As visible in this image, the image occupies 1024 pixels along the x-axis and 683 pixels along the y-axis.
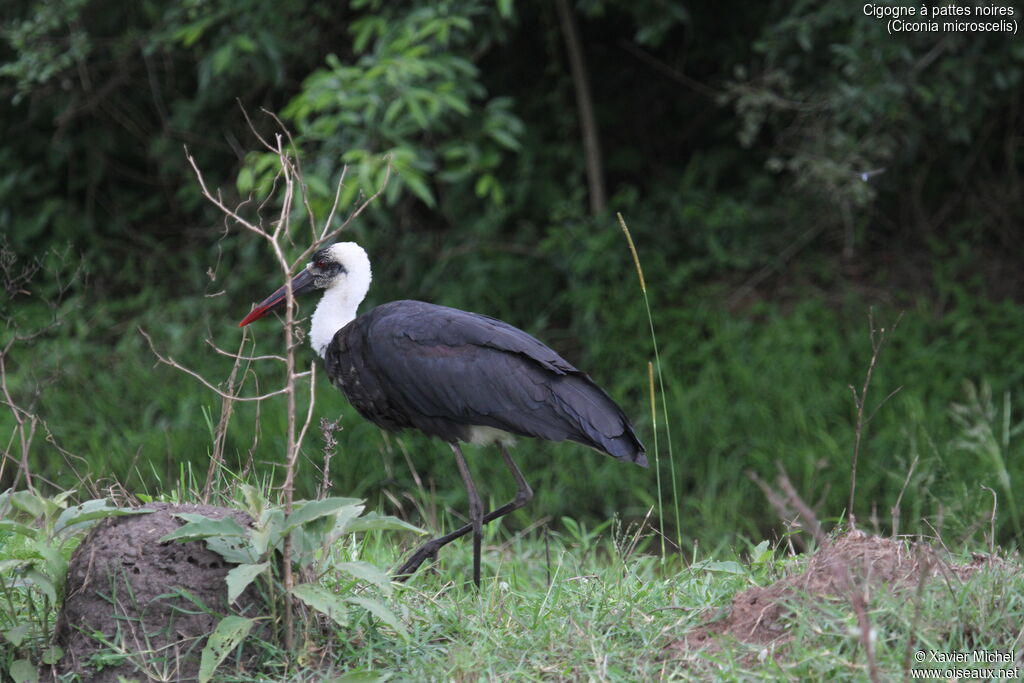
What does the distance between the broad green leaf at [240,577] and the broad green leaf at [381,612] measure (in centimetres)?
23

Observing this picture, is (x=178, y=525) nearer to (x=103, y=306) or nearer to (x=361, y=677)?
(x=361, y=677)

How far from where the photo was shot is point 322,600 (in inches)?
111

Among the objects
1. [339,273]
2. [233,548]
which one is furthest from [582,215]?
[233,548]

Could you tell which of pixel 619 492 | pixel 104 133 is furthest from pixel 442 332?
pixel 104 133

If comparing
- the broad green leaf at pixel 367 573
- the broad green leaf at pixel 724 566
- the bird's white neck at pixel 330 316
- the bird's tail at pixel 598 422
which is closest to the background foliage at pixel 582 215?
the bird's white neck at pixel 330 316

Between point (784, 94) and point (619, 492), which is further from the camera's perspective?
point (784, 94)

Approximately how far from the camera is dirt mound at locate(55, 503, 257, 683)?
289 centimetres

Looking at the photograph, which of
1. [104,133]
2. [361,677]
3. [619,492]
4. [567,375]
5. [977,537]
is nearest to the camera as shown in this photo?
[361,677]

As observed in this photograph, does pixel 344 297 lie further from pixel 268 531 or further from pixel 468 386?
pixel 268 531

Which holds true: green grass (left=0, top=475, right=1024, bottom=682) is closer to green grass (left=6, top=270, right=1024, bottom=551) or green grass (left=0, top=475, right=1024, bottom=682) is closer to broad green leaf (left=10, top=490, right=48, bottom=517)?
Answer: broad green leaf (left=10, top=490, right=48, bottom=517)

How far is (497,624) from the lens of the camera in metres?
3.16

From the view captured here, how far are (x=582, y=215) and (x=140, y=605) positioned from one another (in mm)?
4540

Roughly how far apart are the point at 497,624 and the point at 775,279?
182 inches

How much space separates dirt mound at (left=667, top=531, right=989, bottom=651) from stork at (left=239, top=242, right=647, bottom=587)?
0.99m
